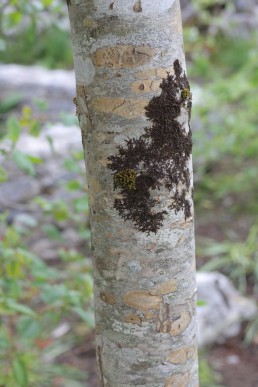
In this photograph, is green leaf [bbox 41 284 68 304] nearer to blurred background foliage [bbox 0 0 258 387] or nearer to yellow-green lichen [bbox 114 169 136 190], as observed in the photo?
blurred background foliage [bbox 0 0 258 387]

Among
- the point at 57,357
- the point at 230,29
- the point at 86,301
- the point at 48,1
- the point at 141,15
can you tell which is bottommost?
the point at 57,357

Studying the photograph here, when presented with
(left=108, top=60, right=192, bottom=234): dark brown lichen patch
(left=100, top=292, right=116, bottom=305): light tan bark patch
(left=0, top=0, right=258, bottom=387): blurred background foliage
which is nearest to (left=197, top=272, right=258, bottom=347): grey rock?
(left=0, top=0, right=258, bottom=387): blurred background foliage

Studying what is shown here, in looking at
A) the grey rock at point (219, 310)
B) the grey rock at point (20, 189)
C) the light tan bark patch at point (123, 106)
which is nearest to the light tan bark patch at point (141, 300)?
the light tan bark patch at point (123, 106)

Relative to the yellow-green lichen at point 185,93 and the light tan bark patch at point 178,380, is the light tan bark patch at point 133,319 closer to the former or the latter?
the light tan bark patch at point 178,380

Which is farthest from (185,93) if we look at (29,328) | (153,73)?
(29,328)

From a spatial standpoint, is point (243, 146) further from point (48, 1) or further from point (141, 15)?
point (141, 15)

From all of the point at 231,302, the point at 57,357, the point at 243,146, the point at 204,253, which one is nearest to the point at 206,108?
the point at 243,146

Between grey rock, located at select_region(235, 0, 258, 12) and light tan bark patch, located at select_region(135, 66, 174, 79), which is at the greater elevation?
grey rock, located at select_region(235, 0, 258, 12)
